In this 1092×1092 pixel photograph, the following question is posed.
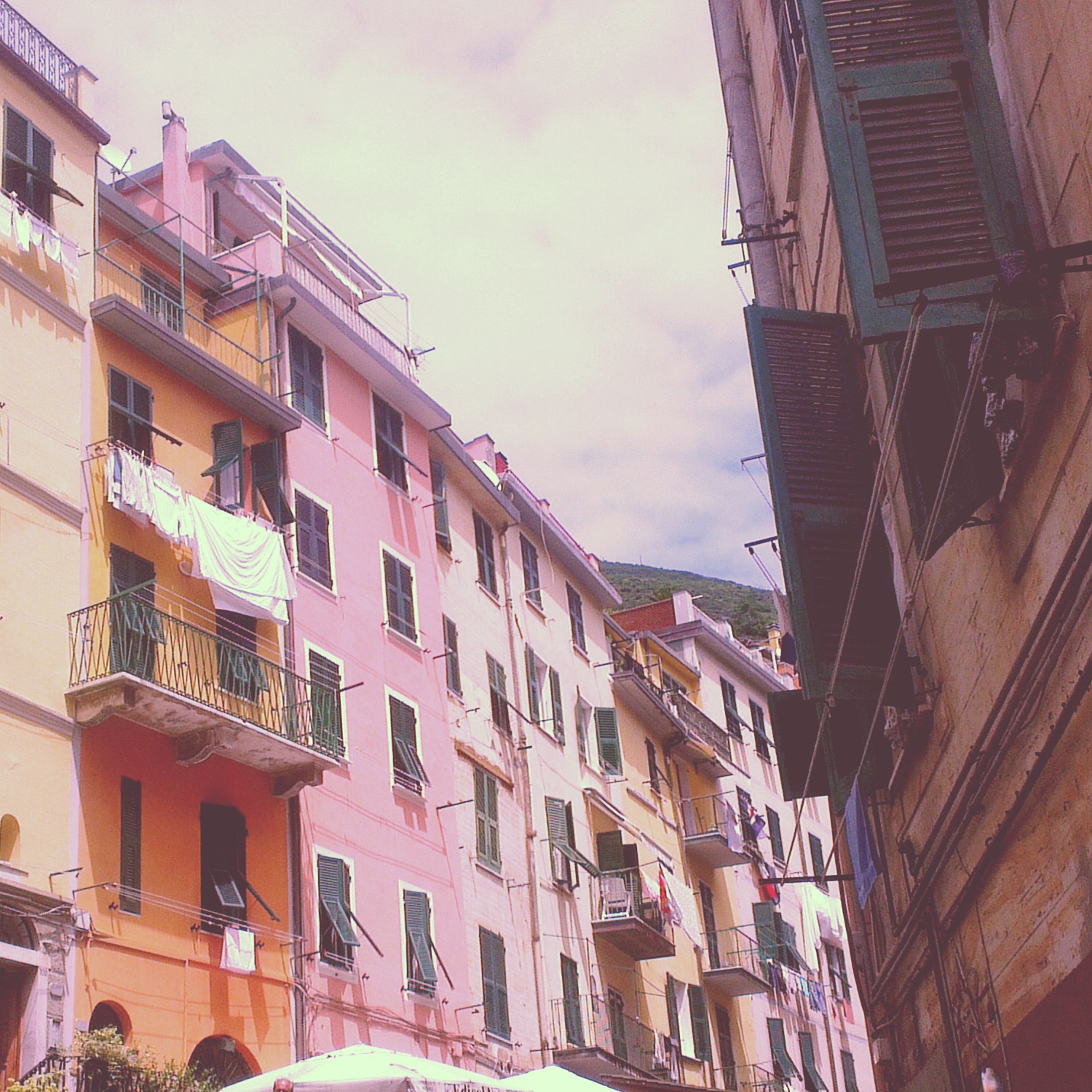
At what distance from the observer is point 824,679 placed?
459 inches

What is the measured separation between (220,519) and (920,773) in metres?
12.2

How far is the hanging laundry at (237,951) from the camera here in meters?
19.7

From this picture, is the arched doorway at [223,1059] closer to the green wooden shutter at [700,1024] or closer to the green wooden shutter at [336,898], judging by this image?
the green wooden shutter at [336,898]

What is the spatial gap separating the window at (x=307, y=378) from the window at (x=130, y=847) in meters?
8.25

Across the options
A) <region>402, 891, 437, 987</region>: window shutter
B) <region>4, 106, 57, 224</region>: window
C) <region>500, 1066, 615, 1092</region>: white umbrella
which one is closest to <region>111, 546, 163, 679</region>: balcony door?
<region>4, 106, 57, 224</region>: window

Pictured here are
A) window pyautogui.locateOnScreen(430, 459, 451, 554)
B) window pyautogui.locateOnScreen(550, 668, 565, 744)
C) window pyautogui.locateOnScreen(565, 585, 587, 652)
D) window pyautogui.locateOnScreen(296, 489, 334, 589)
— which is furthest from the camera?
window pyautogui.locateOnScreen(565, 585, 587, 652)

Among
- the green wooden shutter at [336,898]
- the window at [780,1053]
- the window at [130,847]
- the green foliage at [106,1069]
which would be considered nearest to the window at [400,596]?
the green wooden shutter at [336,898]

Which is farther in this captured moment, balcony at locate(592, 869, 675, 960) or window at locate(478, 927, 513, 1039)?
balcony at locate(592, 869, 675, 960)

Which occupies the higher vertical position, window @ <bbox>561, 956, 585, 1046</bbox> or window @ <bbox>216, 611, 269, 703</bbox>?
window @ <bbox>216, 611, 269, 703</bbox>

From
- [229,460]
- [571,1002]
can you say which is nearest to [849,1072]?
[571,1002]

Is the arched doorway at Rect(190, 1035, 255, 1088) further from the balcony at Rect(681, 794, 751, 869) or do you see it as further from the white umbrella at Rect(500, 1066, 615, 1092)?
the balcony at Rect(681, 794, 751, 869)

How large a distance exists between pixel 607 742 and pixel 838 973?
50.0 ft

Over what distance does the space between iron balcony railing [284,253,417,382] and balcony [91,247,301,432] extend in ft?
6.06

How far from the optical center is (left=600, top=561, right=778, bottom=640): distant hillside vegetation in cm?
9081
